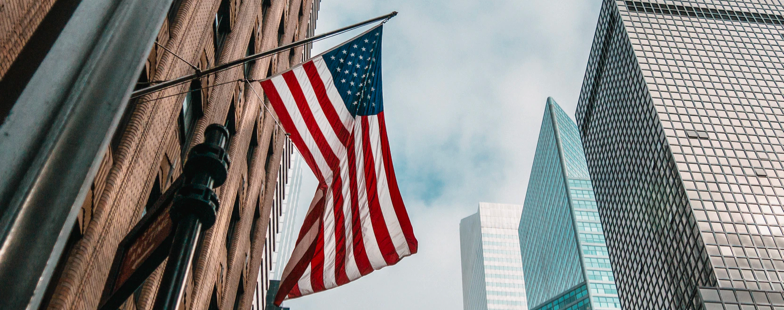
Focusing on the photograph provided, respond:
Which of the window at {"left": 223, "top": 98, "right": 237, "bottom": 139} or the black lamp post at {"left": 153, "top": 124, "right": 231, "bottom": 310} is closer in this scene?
the black lamp post at {"left": 153, "top": 124, "right": 231, "bottom": 310}

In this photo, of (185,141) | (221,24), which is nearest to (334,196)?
(185,141)

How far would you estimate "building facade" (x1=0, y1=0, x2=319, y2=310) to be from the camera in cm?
859

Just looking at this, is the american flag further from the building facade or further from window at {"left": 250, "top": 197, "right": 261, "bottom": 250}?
window at {"left": 250, "top": 197, "right": 261, "bottom": 250}

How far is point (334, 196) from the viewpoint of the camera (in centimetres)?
1213

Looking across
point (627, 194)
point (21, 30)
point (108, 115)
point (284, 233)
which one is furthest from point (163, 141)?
point (284, 233)

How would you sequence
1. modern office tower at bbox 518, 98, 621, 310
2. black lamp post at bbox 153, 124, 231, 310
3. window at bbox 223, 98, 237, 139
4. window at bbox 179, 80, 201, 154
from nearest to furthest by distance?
black lamp post at bbox 153, 124, 231, 310, window at bbox 179, 80, 201, 154, window at bbox 223, 98, 237, 139, modern office tower at bbox 518, 98, 621, 310

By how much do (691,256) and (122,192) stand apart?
2792 inches

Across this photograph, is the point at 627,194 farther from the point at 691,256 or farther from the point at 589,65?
the point at 589,65

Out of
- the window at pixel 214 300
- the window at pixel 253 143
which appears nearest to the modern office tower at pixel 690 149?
the window at pixel 253 143

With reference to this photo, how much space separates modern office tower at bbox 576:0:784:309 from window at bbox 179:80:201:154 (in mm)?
61317

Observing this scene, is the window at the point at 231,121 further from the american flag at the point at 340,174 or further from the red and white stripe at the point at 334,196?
the red and white stripe at the point at 334,196

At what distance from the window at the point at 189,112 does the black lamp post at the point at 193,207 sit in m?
9.62

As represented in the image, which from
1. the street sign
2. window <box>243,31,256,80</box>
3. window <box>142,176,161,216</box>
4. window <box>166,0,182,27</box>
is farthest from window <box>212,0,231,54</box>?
the street sign

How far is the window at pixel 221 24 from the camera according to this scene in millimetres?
17422
